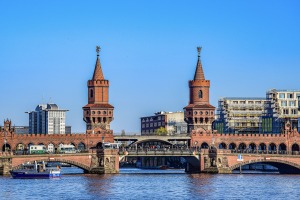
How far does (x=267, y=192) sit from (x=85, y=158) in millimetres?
56178

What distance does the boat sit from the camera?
17338cm

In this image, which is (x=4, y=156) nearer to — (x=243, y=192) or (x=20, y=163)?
(x=20, y=163)

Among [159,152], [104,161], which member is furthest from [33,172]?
[159,152]

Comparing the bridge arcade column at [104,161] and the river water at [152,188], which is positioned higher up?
the bridge arcade column at [104,161]

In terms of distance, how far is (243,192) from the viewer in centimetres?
14100

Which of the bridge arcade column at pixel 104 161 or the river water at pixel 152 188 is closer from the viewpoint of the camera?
the river water at pixel 152 188

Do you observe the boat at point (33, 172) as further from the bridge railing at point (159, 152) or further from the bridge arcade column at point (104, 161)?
the bridge railing at point (159, 152)

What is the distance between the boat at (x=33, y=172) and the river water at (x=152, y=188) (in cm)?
183

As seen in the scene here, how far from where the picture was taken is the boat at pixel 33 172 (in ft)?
569

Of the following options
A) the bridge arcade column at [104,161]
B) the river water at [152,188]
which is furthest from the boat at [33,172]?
the bridge arcade column at [104,161]

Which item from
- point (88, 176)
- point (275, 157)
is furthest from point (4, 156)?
point (275, 157)

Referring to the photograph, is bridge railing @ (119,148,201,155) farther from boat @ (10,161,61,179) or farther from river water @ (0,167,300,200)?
boat @ (10,161,61,179)

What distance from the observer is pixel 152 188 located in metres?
150

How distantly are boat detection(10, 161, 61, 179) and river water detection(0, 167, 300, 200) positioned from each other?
1.83 m
